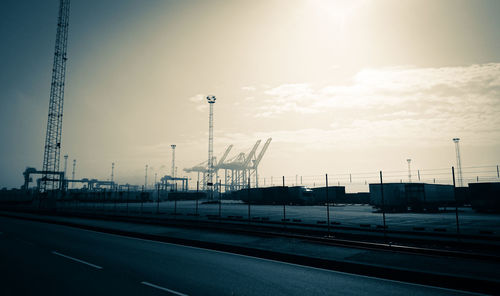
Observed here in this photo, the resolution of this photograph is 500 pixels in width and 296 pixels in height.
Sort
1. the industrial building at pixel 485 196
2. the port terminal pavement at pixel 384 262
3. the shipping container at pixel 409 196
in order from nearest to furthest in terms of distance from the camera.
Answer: the port terminal pavement at pixel 384 262
the industrial building at pixel 485 196
the shipping container at pixel 409 196

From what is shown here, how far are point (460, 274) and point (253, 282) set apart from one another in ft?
15.9

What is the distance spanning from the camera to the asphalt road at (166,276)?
617 centimetres

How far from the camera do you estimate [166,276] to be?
726cm

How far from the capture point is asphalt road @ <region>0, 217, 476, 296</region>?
6.17m

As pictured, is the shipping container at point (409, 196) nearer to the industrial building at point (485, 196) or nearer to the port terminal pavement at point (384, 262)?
the industrial building at point (485, 196)

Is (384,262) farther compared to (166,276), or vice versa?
(384,262)

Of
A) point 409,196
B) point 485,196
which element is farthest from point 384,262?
point 485,196

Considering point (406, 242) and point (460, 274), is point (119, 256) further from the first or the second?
point (406, 242)

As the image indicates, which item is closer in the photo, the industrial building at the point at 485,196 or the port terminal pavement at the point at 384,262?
the port terminal pavement at the point at 384,262

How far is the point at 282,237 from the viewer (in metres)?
13.6

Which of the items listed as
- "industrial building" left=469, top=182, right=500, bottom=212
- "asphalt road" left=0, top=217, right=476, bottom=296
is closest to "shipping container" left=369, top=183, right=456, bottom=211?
"industrial building" left=469, top=182, right=500, bottom=212

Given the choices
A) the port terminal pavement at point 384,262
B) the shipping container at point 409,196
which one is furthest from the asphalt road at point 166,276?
the shipping container at point 409,196

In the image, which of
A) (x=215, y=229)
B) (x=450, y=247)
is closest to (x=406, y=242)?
(x=450, y=247)

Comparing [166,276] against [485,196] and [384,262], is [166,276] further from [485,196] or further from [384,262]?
[485,196]
